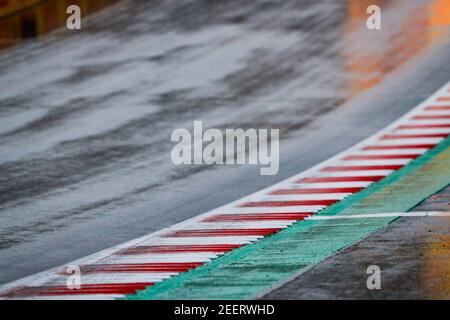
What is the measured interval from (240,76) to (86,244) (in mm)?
10848

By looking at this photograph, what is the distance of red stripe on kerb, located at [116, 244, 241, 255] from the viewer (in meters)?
11.3

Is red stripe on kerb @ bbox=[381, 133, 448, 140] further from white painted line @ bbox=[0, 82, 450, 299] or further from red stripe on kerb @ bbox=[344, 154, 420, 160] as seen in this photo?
red stripe on kerb @ bbox=[344, 154, 420, 160]

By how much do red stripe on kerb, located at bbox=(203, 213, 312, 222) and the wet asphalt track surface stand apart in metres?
0.44

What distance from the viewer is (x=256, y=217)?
12.9m

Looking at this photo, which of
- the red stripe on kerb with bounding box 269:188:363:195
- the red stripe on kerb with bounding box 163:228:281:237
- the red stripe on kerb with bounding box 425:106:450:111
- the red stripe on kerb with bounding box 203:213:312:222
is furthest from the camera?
the red stripe on kerb with bounding box 425:106:450:111

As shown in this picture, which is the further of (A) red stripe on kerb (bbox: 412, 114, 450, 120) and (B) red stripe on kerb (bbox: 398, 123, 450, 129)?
(A) red stripe on kerb (bbox: 412, 114, 450, 120)

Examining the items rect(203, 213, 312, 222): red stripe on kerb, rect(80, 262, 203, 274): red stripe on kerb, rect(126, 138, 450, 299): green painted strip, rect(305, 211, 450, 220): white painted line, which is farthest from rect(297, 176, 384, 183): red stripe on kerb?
rect(80, 262, 203, 274): red stripe on kerb

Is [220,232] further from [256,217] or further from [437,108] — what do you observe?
[437,108]

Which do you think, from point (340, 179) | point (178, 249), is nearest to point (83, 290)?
point (178, 249)

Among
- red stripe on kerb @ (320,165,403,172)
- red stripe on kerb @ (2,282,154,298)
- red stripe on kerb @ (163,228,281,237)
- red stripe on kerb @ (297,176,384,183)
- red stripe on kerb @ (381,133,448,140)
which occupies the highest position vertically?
red stripe on kerb @ (381,133,448,140)

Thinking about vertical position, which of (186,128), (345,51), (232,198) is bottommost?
(232,198)
